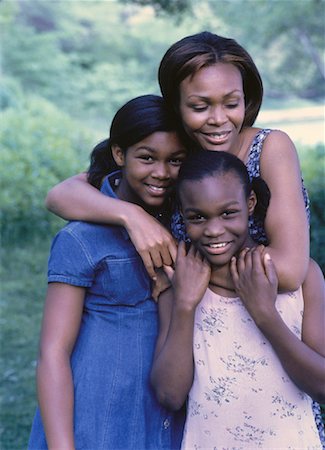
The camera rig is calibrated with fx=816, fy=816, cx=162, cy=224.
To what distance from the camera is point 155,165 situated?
83.3 inches

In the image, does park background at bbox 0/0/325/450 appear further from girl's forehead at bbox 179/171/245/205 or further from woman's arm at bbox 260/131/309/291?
girl's forehead at bbox 179/171/245/205

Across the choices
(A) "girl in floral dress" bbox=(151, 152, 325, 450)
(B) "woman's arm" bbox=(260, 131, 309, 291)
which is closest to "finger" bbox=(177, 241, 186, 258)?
(A) "girl in floral dress" bbox=(151, 152, 325, 450)

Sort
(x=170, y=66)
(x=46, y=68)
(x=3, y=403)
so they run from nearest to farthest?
(x=170, y=66)
(x=3, y=403)
(x=46, y=68)

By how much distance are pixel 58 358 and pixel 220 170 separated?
2.05 ft

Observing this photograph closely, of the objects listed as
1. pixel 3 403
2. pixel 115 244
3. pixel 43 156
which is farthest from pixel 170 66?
pixel 43 156

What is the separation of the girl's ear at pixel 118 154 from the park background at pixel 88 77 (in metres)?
5.74

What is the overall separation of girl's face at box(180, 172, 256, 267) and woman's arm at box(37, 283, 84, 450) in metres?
0.36

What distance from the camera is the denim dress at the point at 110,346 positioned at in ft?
6.84

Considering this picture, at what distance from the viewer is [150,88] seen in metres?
15.6

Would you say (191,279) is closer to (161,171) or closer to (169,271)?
(169,271)

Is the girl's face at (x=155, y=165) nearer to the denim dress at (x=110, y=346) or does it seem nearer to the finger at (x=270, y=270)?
the denim dress at (x=110, y=346)

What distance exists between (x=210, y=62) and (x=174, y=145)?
0.75 feet

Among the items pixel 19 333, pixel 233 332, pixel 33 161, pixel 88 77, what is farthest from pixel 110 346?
pixel 88 77

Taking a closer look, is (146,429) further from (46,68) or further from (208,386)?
(46,68)
